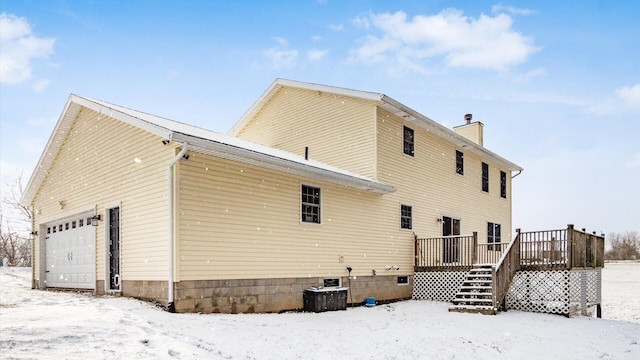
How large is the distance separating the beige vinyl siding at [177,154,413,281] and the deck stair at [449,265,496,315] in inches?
108

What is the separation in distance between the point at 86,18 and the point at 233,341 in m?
12.6

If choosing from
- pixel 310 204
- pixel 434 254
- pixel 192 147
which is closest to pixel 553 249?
pixel 434 254

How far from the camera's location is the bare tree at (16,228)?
36.5m

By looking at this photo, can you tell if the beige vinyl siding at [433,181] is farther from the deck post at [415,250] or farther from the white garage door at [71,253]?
the white garage door at [71,253]

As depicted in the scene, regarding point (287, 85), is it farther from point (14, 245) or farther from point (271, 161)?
point (14, 245)

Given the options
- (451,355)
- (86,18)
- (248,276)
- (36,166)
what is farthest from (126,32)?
(451,355)

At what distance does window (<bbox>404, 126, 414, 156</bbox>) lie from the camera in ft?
57.3

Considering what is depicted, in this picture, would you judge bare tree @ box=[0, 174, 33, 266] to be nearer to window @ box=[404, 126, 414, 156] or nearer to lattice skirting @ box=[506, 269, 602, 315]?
window @ box=[404, 126, 414, 156]

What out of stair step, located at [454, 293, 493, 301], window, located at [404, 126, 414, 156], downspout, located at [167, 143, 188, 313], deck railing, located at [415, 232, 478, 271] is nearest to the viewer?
downspout, located at [167, 143, 188, 313]

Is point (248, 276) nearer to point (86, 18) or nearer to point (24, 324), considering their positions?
point (24, 324)

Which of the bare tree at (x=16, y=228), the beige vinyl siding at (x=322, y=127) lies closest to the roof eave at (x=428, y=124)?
the beige vinyl siding at (x=322, y=127)

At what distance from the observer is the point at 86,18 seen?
15.6 m

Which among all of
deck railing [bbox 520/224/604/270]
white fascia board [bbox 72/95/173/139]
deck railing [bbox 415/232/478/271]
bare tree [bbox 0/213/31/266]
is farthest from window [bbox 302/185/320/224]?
bare tree [bbox 0/213/31/266]

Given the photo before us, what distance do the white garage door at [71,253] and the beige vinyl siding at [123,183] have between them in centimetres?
42
